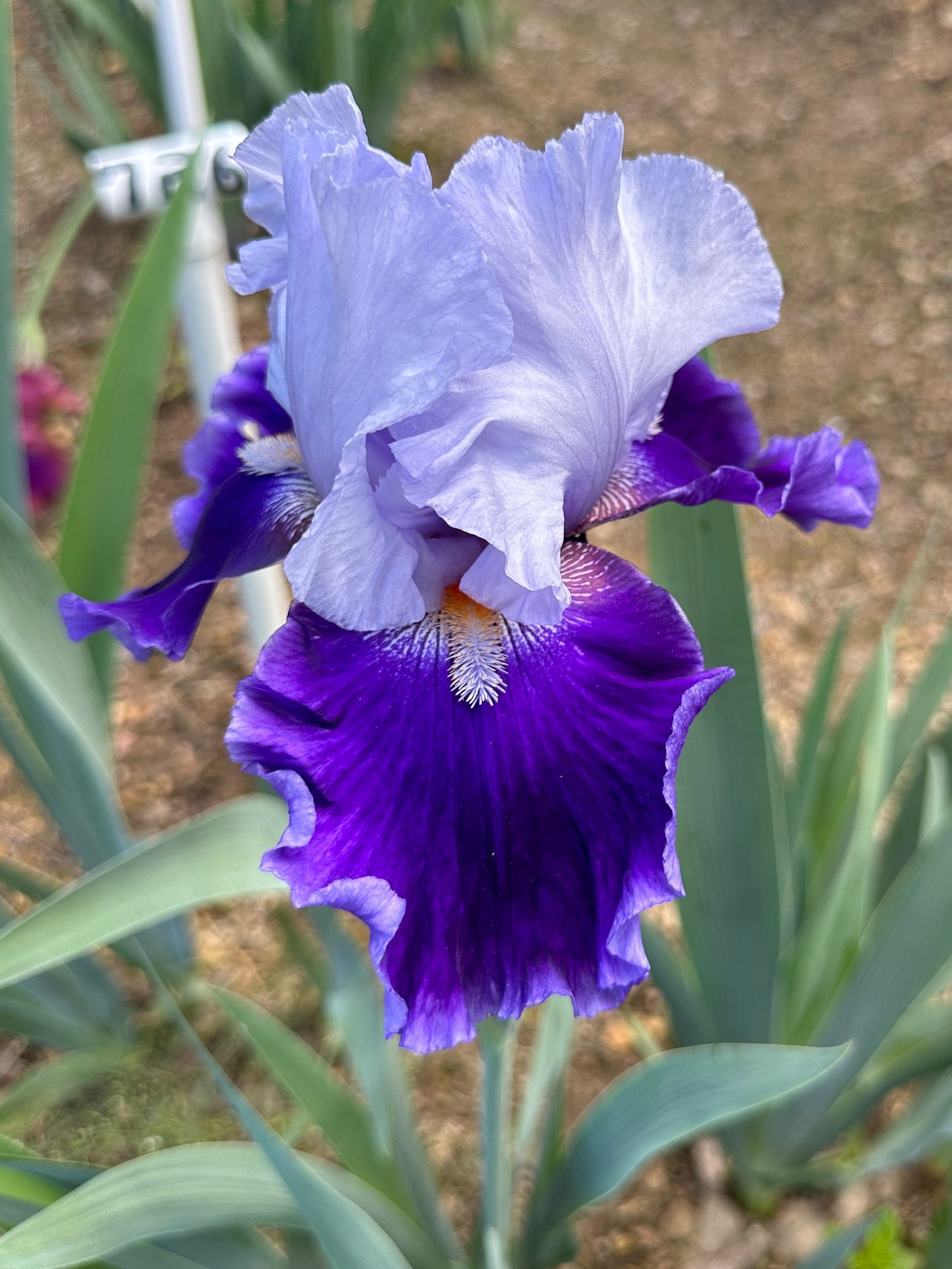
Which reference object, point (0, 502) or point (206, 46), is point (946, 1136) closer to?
point (0, 502)

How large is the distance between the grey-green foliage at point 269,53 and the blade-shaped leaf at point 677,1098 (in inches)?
69.1

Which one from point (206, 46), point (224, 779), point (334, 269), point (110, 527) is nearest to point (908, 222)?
point (206, 46)

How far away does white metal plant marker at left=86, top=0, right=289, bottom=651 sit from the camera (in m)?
0.99

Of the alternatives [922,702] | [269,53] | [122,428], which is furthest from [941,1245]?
[269,53]

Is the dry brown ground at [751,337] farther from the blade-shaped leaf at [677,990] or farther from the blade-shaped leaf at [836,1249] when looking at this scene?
the blade-shaped leaf at [836,1249]

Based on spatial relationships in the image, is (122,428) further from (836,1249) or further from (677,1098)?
(836,1249)

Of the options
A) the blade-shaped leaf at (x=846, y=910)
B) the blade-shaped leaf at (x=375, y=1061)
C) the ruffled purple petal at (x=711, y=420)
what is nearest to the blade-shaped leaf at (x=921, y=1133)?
the blade-shaped leaf at (x=846, y=910)

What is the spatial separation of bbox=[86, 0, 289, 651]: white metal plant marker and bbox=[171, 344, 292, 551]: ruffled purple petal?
0.12 meters

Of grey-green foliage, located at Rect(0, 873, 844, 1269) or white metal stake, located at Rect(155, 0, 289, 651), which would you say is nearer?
grey-green foliage, located at Rect(0, 873, 844, 1269)

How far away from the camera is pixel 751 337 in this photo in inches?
94.7

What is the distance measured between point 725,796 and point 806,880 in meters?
0.31

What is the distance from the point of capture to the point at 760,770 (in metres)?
0.89

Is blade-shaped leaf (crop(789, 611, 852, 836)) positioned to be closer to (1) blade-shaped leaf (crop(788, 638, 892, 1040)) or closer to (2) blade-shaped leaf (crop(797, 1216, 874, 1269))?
(1) blade-shaped leaf (crop(788, 638, 892, 1040))

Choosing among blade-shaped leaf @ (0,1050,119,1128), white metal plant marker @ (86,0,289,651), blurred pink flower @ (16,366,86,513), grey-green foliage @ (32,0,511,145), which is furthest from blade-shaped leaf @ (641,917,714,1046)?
grey-green foliage @ (32,0,511,145)
